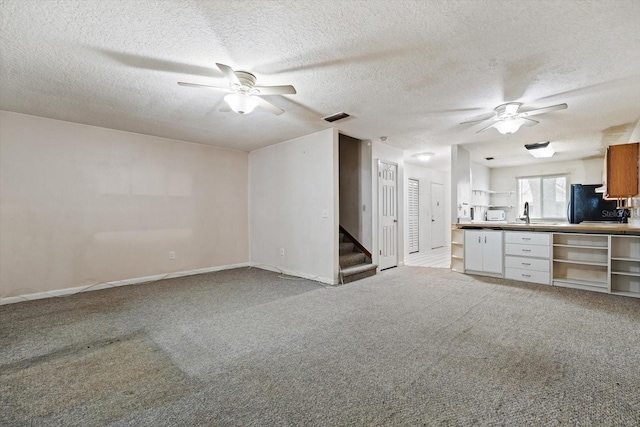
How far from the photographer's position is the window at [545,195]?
800 cm

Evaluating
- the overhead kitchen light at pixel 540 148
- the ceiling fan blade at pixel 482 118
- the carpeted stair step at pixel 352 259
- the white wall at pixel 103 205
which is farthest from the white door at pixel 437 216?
the white wall at pixel 103 205

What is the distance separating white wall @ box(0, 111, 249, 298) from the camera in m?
3.88

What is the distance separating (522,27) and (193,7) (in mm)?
2377

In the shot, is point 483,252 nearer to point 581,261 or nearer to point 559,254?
→ point 559,254

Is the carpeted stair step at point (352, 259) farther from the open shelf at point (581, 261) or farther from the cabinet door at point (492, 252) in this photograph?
the open shelf at point (581, 261)

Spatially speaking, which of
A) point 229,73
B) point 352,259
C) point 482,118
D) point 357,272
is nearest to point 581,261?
point 482,118

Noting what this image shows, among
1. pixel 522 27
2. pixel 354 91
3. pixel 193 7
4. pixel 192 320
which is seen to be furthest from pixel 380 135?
pixel 192 320

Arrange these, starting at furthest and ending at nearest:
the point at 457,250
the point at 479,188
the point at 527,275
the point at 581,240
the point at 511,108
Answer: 1. the point at 479,188
2. the point at 457,250
3. the point at 527,275
4. the point at 581,240
5. the point at 511,108

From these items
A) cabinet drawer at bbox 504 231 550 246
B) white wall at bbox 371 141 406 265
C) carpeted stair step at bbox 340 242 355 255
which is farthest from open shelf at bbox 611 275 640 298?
carpeted stair step at bbox 340 242 355 255

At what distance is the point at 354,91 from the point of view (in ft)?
10.6

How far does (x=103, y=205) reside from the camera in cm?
453

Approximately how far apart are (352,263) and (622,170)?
167 inches

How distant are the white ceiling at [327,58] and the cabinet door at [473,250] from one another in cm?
217

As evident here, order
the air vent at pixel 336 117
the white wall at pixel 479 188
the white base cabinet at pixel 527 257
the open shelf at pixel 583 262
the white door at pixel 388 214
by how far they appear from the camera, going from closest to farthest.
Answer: the air vent at pixel 336 117 → the open shelf at pixel 583 262 → the white base cabinet at pixel 527 257 → the white door at pixel 388 214 → the white wall at pixel 479 188
